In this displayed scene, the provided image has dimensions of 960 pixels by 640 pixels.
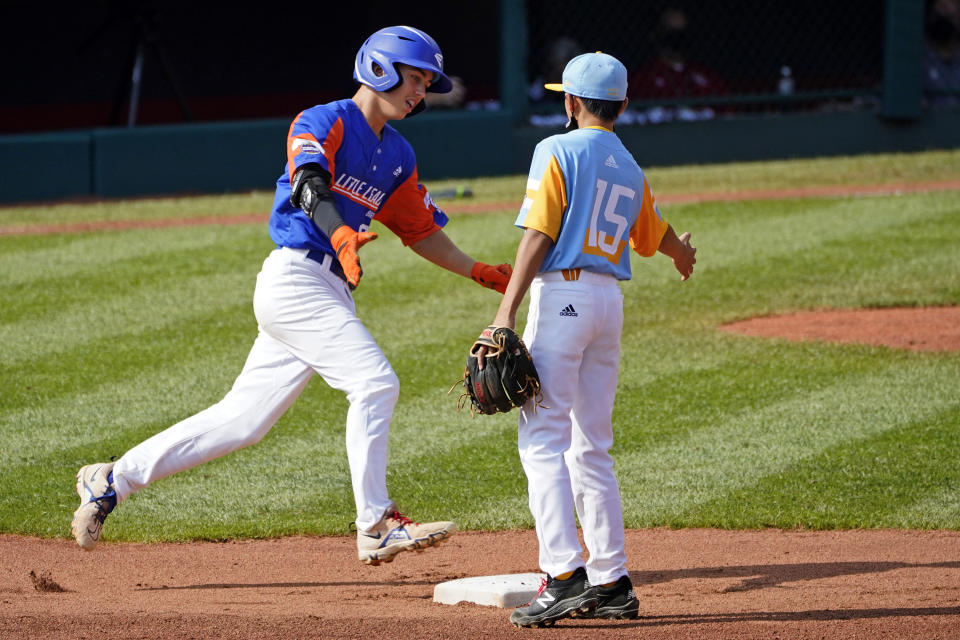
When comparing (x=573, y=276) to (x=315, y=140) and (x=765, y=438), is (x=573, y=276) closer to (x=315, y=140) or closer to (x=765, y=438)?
(x=315, y=140)

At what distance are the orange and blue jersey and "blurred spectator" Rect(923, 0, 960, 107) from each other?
12.9 metres

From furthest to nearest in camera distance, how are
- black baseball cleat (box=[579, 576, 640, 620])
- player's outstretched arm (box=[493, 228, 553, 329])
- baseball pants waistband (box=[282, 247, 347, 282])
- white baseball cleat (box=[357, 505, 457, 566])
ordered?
baseball pants waistband (box=[282, 247, 347, 282]) → white baseball cleat (box=[357, 505, 457, 566]) → black baseball cleat (box=[579, 576, 640, 620]) → player's outstretched arm (box=[493, 228, 553, 329])

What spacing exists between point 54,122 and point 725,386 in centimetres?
1499

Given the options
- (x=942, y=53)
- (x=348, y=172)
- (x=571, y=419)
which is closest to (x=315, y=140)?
(x=348, y=172)

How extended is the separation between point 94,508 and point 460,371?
Result: 3.36 m

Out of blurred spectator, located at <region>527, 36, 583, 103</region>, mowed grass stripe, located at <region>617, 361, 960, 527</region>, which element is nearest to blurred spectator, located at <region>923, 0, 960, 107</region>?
blurred spectator, located at <region>527, 36, 583, 103</region>

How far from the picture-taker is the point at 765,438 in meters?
6.29

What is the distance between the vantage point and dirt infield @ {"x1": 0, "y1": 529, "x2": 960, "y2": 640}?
3762mm

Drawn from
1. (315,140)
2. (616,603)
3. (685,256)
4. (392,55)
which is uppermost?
(392,55)

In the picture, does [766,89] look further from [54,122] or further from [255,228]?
[54,122]

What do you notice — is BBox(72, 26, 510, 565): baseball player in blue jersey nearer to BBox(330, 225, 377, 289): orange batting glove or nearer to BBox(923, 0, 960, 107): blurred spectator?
BBox(330, 225, 377, 289): orange batting glove

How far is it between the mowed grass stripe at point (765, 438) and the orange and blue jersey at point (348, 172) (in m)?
1.73

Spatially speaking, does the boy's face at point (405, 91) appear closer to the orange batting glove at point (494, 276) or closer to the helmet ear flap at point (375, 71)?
the helmet ear flap at point (375, 71)

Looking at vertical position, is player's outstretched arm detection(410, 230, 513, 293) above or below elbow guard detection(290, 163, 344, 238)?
below
